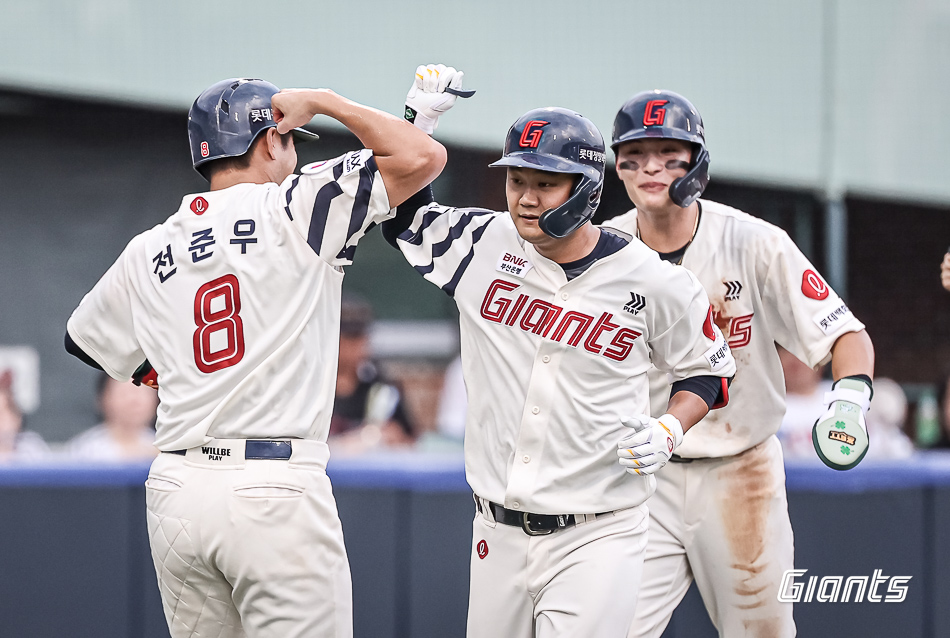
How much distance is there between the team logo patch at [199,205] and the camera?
330 cm

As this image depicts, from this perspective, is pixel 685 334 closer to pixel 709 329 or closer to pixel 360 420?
pixel 709 329

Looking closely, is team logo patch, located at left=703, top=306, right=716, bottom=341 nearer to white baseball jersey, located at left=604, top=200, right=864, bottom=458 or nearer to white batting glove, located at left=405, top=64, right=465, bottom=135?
white baseball jersey, located at left=604, top=200, right=864, bottom=458

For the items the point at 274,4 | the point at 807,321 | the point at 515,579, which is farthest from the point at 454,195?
the point at 515,579

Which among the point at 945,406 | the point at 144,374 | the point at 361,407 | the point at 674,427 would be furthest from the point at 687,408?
the point at 945,406

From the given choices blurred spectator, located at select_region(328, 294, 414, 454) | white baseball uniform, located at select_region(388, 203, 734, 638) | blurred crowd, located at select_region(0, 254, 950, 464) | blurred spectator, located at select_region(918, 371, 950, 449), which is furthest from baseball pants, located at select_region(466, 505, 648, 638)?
blurred spectator, located at select_region(918, 371, 950, 449)

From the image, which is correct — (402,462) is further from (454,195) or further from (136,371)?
(454,195)

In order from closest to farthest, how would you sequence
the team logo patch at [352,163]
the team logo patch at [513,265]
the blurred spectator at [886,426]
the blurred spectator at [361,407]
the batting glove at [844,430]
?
the team logo patch at [352,163]
the team logo patch at [513,265]
the batting glove at [844,430]
the blurred spectator at [361,407]
the blurred spectator at [886,426]

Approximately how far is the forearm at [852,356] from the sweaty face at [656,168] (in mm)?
795

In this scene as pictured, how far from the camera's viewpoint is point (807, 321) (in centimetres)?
387

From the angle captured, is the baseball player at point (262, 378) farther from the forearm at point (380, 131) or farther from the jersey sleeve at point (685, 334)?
the jersey sleeve at point (685, 334)

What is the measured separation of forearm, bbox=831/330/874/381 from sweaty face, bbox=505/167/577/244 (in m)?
1.24

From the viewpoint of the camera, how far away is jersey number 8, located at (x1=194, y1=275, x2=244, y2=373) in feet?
10.4

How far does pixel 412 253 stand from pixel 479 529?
0.94 metres

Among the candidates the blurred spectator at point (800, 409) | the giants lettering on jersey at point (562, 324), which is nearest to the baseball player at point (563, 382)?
the giants lettering on jersey at point (562, 324)
